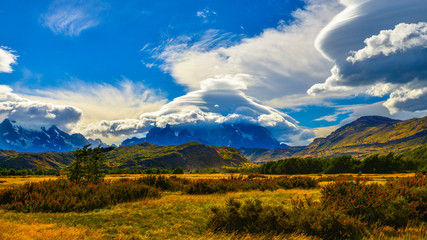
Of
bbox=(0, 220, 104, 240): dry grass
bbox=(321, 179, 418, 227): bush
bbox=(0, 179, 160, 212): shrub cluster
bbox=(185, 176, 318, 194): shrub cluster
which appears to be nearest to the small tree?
bbox=(0, 179, 160, 212): shrub cluster

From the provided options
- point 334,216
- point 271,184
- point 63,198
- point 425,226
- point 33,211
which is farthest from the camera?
point 271,184

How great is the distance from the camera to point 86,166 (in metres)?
27.4

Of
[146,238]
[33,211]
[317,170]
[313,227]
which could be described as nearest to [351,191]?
[313,227]

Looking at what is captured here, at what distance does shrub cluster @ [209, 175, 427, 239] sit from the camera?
10.6 metres

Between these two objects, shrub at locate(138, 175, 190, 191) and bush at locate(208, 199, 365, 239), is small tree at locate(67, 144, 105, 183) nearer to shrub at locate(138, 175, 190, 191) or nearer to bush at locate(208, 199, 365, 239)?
shrub at locate(138, 175, 190, 191)

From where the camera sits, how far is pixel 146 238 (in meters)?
9.88

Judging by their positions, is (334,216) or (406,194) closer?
(334,216)

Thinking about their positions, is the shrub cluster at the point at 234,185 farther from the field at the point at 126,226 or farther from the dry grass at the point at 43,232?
the dry grass at the point at 43,232

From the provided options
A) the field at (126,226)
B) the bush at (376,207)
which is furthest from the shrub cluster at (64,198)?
the bush at (376,207)

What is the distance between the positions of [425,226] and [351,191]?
3.39 m

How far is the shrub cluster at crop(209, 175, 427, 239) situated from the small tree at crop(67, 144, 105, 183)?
63.4 feet

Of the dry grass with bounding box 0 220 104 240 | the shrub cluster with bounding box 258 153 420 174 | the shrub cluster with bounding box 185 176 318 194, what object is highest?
the dry grass with bounding box 0 220 104 240

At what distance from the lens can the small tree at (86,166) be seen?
85.4 ft

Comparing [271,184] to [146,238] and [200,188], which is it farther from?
[146,238]
